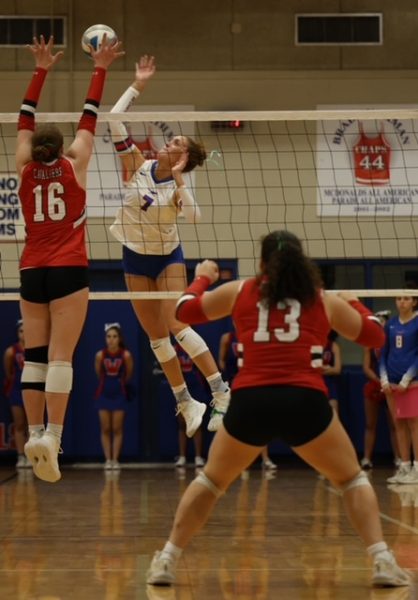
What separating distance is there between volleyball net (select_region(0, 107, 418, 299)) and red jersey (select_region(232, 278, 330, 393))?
989cm

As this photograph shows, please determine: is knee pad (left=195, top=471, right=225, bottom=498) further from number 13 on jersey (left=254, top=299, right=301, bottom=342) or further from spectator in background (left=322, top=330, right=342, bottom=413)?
spectator in background (left=322, top=330, right=342, bottom=413)

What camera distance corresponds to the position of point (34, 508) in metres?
11.1

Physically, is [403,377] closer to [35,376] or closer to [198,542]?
[198,542]

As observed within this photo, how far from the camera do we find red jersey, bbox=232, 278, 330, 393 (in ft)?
19.5

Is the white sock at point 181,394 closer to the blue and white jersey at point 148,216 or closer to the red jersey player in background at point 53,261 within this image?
the blue and white jersey at point 148,216

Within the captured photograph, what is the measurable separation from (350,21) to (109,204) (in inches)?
183

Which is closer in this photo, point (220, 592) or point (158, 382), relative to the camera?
point (220, 592)

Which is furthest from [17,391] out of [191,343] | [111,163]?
[191,343]

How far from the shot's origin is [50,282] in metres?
6.77

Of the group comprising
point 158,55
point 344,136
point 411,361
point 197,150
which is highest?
point 158,55

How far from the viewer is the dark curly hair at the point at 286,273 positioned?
19.5ft

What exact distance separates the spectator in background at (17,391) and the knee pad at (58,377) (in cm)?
952

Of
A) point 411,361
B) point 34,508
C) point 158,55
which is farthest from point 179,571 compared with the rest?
point 158,55

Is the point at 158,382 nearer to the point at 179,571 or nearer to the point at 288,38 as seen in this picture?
Result: the point at 288,38
